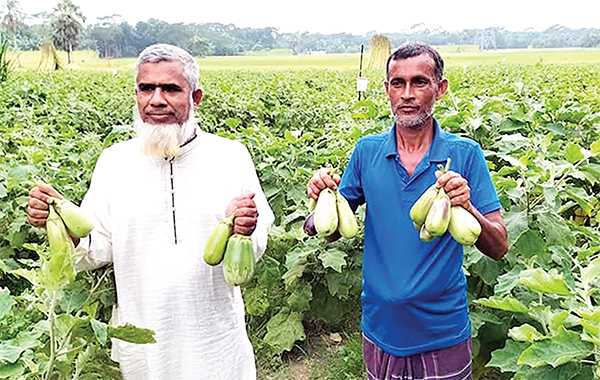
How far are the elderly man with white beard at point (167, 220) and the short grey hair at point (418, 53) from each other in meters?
0.69

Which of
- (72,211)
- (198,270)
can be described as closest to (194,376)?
(198,270)

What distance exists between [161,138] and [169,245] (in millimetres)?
375

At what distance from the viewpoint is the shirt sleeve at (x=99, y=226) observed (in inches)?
87.0

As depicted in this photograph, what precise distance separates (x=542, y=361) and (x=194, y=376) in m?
1.24

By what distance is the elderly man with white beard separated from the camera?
2.18 metres

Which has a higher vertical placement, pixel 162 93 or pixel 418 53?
pixel 418 53

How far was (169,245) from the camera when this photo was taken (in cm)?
222

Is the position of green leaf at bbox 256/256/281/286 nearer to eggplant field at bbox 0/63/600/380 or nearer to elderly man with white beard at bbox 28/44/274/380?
eggplant field at bbox 0/63/600/380

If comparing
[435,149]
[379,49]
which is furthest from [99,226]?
[379,49]

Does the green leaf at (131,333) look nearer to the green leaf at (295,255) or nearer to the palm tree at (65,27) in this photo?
the green leaf at (295,255)

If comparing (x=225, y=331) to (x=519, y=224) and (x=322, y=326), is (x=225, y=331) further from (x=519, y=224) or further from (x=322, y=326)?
(x=322, y=326)

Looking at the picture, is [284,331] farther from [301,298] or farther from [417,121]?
[417,121]

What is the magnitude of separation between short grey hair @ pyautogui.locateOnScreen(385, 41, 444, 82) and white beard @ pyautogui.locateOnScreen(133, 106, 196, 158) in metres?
0.75

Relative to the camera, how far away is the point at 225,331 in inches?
92.7
